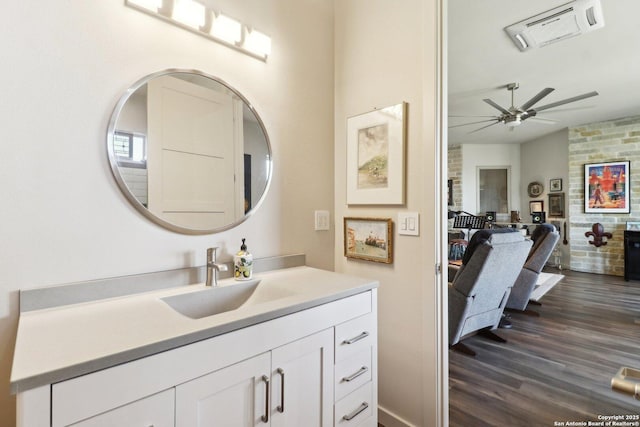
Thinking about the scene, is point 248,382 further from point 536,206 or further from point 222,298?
point 536,206

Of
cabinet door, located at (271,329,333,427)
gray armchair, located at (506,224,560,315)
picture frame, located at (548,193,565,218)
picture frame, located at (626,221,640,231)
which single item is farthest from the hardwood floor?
picture frame, located at (548,193,565,218)

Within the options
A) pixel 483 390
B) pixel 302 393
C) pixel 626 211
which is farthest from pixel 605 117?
pixel 302 393

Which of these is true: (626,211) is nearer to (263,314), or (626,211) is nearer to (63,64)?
(263,314)

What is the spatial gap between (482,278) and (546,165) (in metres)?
5.66

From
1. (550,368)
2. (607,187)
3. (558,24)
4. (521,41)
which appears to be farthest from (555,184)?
(550,368)

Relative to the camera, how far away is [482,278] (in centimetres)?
238

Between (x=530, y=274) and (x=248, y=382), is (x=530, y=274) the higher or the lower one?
the lower one

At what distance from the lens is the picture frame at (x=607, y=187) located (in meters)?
5.15

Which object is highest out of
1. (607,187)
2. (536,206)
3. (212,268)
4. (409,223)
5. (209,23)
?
(209,23)

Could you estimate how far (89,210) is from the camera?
1140mm

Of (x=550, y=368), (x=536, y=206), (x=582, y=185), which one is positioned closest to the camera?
(x=550, y=368)

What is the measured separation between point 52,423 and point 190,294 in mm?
601

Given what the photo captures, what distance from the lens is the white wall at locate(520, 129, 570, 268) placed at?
6005mm

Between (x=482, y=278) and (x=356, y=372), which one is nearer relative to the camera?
(x=356, y=372)
